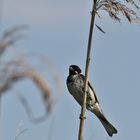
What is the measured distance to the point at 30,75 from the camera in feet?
5.04

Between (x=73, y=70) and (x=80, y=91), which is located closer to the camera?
(x=80, y=91)

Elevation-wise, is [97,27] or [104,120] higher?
[104,120]

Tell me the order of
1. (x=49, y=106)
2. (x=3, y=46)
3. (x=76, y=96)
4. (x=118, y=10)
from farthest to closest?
(x=76, y=96) < (x=118, y=10) < (x=3, y=46) < (x=49, y=106)

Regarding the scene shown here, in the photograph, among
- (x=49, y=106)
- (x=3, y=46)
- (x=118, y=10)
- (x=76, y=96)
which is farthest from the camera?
(x=76, y=96)

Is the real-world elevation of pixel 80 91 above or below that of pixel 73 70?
below

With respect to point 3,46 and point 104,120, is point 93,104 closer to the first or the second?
point 104,120

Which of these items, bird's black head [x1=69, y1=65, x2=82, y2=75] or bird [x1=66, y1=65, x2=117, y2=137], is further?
bird's black head [x1=69, y1=65, x2=82, y2=75]

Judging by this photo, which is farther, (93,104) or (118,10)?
(93,104)

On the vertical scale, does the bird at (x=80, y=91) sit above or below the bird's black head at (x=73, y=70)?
below

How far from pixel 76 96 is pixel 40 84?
7757mm

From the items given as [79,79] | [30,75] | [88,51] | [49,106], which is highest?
[79,79]

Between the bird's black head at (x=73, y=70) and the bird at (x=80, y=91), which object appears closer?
the bird at (x=80, y=91)

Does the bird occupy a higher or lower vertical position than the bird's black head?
lower

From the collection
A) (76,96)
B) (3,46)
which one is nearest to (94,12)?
(3,46)
